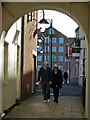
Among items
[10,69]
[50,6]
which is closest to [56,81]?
[10,69]

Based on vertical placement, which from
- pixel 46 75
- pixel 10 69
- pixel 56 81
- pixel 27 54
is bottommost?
pixel 56 81

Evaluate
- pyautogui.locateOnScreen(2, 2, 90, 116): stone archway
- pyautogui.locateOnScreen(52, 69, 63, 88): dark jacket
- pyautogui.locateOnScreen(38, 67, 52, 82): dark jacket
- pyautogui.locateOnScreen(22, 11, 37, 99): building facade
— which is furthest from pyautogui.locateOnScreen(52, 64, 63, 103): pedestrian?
pyautogui.locateOnScreen(2, 2, 90, 116): stone archway

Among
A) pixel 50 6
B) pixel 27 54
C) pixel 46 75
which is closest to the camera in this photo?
pixel 50 6

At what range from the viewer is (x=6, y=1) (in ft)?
29.1

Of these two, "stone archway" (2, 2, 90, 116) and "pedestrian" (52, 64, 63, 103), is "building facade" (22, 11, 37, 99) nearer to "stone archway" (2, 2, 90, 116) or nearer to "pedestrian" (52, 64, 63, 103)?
"pedestrian" (52, 64, 63, 103)

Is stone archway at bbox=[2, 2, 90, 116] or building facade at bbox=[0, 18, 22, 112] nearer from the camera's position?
stone archway at bbox=[2, 2, 90, 116]

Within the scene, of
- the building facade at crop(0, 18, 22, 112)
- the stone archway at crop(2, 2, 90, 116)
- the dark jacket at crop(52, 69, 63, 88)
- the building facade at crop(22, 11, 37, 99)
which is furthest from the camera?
the building facade at crop(22, 11, 37, 99)

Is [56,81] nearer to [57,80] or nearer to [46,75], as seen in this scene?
[57,80]

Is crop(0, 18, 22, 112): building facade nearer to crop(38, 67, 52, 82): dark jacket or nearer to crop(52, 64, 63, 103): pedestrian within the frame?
crop(38, 67, 52, 82): dark jacket

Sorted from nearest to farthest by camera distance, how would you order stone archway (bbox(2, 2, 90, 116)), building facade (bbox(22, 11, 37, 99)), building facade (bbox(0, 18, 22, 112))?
stone archway (bbox(2, 2, 90, 116))
building facade (bbox(0, 18, 22, 112))
building facade (bbox(22, 11, 37, 99))

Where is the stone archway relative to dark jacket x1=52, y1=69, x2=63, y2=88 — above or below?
above

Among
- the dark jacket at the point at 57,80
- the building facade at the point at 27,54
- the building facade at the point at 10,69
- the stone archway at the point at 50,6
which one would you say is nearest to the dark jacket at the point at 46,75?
the dark jacket at the point at 57,80

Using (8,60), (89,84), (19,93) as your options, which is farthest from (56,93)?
(89,84)

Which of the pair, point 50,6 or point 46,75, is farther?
point 46,75
